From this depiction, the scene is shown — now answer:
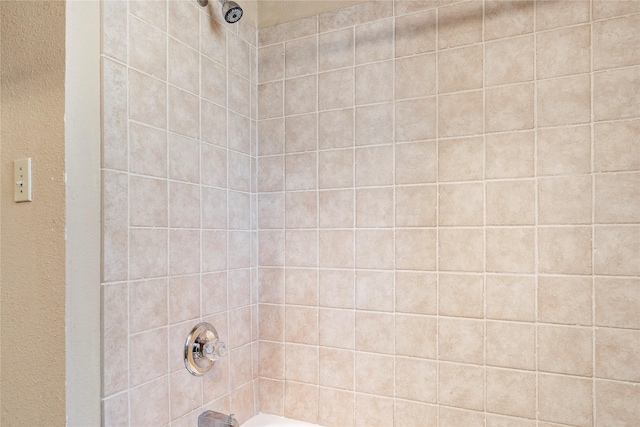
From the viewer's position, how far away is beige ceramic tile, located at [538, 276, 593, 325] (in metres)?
1.33

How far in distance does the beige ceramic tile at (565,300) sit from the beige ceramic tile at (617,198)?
0.20 metres

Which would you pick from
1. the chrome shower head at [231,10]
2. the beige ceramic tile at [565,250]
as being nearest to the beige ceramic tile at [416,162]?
the beige ceramic tile at [565,250]

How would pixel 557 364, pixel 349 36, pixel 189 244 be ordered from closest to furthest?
pixel 557 364 < pixel 189 244 < pixel 349 36

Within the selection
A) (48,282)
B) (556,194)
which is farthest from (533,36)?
(48,282)

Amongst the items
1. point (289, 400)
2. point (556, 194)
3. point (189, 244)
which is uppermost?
point (556, 194)

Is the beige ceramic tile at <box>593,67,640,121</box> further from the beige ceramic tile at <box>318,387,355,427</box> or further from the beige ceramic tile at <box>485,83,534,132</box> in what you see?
the beige ceramic tile at <box>318,387,355,427</box>

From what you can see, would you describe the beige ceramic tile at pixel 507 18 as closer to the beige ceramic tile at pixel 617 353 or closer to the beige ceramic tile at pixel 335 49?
the beige ceramic tile at pixel 335 49

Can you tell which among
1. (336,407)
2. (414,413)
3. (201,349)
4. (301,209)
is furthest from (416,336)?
(201,349)

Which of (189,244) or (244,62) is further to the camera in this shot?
(244,62)

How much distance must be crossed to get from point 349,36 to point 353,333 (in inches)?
45.6

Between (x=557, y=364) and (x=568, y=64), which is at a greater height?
(x=568, y=64)

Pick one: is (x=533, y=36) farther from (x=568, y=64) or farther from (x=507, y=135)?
(x=507, y=135)

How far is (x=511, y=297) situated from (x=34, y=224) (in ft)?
4.69

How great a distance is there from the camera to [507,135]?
143 centimetres
